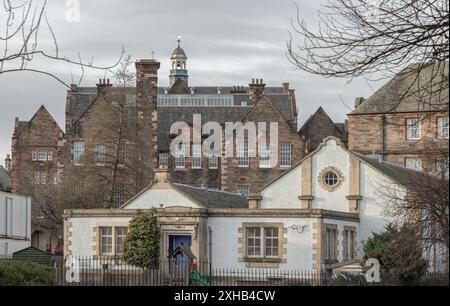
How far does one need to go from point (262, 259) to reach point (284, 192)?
7419mm

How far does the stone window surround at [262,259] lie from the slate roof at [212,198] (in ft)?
10.8

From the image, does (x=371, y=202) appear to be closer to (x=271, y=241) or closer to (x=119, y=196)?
(x=271, y=241)

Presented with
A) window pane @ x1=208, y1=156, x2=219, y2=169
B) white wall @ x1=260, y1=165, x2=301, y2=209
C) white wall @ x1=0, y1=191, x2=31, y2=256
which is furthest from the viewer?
window pane @ x1=208, y1=156, x2=219, y2=169

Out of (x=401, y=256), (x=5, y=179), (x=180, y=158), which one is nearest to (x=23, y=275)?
(x=401, y=256)

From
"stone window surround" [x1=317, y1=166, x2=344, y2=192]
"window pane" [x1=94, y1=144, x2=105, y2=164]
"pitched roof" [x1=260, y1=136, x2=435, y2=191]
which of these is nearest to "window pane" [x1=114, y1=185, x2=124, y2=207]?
"window pane" [x1=94, y1=144, x2=105, y2=164]

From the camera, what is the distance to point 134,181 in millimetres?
82438

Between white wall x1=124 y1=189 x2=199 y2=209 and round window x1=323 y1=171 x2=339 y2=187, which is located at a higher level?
round window x1=323 y1=171 x2=339 y2=187

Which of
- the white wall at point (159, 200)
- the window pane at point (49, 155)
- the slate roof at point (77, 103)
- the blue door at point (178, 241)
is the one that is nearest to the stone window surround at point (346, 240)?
the white wall at point (159, 200)

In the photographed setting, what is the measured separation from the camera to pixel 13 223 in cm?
6022

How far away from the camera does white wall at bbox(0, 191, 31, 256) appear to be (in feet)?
192

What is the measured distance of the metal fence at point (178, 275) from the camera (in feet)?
132

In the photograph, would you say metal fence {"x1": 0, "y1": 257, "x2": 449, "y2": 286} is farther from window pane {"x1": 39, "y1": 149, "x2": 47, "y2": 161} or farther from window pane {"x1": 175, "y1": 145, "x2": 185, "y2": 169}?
window pane {"x1": 39, "y1": 149, "x2": 47, "y2": 161}

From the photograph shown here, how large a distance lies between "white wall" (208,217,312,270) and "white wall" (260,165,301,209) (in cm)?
578

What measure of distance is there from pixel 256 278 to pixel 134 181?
108 ft
